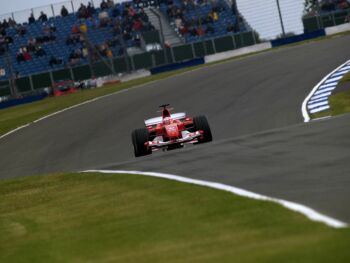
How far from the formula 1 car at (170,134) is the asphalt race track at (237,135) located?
2.79 feet

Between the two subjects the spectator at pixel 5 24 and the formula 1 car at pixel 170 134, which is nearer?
the formula 1 car at pixel 170 134

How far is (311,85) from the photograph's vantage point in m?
25.6

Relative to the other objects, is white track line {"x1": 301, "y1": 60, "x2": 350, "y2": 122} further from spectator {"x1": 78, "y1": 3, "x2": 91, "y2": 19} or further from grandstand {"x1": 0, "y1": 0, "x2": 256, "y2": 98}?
spectator {"x1": 78, "y1": 3, "x2": 91, "y2": 19}

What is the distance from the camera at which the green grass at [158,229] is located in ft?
19.7

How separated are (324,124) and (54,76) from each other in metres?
30.4

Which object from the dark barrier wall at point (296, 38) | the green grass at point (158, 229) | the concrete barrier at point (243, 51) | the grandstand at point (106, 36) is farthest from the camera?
the concrete barrier at point (243, 51)

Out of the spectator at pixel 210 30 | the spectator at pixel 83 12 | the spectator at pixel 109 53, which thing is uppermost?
the spectator at pixel 83 12

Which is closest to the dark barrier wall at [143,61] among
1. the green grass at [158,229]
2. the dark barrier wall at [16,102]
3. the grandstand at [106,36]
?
the grandstand at [106,36]

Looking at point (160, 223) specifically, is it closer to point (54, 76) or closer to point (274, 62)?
point (274, 62)

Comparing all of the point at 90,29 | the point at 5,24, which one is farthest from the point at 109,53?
the point at 5,24

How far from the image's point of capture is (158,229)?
25.5 feet

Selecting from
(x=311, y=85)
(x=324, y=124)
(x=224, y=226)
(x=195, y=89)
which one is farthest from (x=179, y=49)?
(x=224, y=226)

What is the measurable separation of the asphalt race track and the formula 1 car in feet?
2.79

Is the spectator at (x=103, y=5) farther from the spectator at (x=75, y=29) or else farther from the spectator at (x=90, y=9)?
the spectator at (x=75, y=29)
